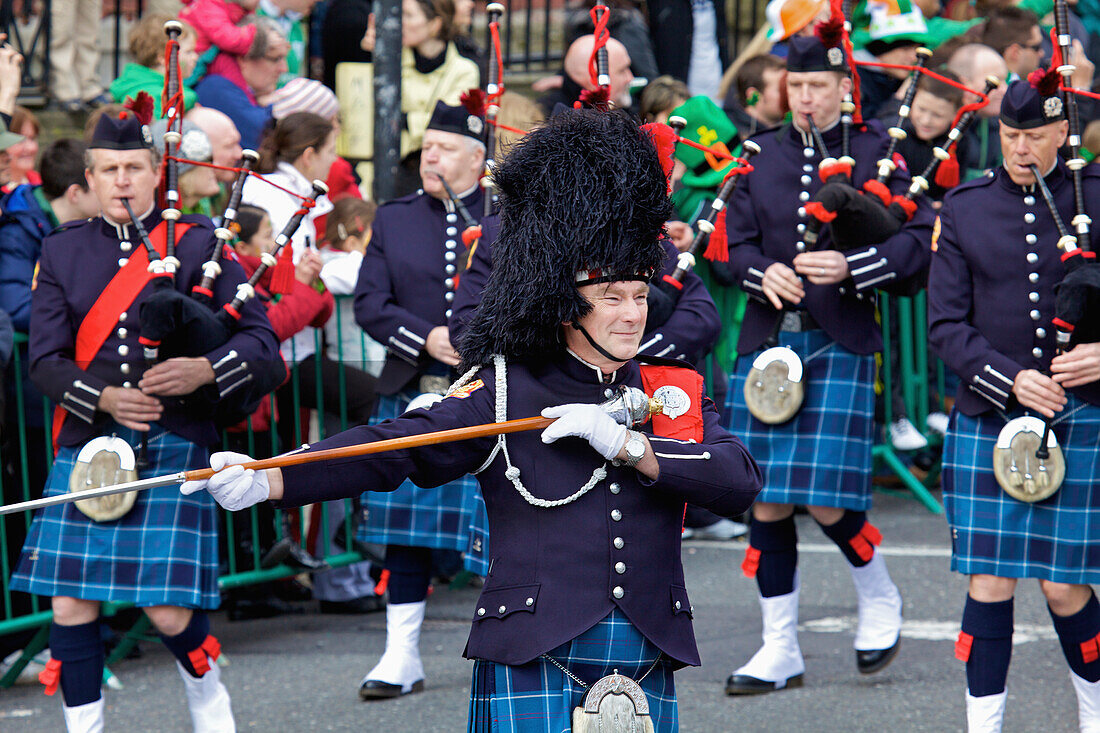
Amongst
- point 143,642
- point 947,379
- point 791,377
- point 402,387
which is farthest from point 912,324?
point 143,642

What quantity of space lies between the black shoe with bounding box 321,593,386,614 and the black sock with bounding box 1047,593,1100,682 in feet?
9.60

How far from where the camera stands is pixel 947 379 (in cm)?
767

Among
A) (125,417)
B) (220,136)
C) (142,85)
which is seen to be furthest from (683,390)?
(142,85)

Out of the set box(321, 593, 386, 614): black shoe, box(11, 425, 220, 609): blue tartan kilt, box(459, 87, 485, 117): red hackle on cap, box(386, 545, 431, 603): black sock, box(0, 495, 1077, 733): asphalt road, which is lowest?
box(321, 593, 386, 614): black shoe

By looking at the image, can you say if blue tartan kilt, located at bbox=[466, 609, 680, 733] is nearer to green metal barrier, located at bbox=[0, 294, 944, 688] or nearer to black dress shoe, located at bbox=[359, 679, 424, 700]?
black dress shoe, located at bbox=[359, 679, 424, 700]

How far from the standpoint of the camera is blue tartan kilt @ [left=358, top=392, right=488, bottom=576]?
16.6ft

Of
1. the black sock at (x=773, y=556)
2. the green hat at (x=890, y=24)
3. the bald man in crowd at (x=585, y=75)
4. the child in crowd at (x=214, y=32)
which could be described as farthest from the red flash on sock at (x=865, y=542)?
the child in crowd at (x=214, y=32)

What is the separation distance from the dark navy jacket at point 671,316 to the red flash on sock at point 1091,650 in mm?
1447

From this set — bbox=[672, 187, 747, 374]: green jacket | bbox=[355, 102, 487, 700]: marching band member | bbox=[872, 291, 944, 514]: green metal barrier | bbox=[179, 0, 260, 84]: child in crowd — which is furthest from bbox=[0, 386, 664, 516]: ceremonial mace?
bbox=[179, 0, 260, 84]: child in crowd

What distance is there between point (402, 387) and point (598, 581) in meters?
2.43

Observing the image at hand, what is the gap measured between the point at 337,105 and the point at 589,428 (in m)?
4.72

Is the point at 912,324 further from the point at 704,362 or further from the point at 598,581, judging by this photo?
the point at 598,581

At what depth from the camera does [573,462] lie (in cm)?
277

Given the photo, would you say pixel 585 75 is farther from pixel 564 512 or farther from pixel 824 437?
pixel 564 512
